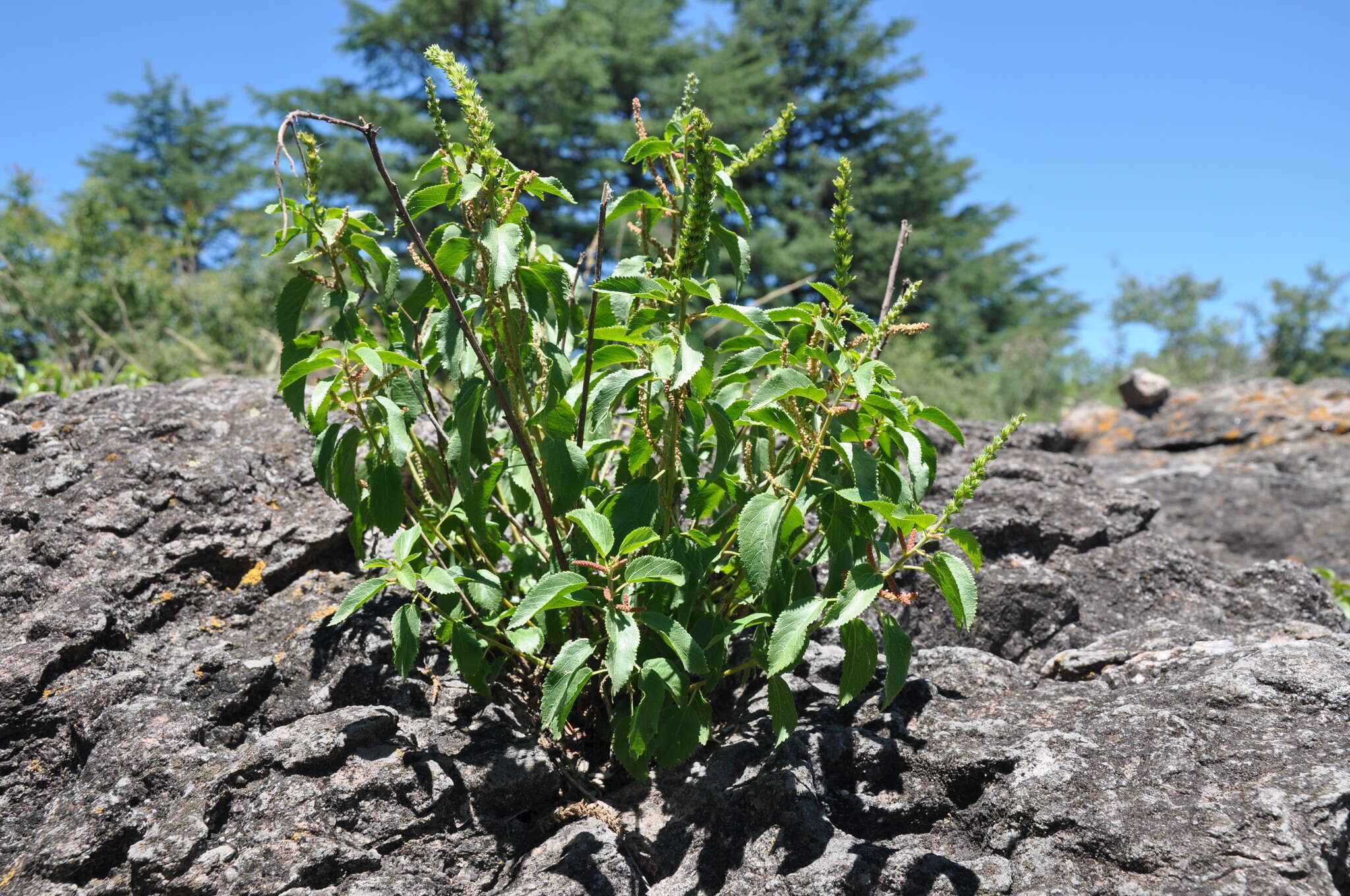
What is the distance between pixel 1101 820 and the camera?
1.72 metres

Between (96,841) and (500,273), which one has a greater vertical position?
(500,273)

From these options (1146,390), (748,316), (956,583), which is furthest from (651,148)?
(1146,390)

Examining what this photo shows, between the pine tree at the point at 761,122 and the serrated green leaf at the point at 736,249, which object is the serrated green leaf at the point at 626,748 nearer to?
the serrated green leaf at the point at 736,249

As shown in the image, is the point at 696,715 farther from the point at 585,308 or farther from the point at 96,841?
the point at 96,841

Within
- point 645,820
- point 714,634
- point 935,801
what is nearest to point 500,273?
point 714,634

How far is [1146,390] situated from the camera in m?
7.43

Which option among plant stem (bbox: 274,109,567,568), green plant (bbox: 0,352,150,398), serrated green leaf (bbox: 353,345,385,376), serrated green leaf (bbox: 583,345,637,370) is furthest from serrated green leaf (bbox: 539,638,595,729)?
green plant (bbox: 0,352,150,398)

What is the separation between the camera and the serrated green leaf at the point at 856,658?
70.1 inches

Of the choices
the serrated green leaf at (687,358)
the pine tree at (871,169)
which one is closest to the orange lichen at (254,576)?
the serrated green leaf at (687,358)

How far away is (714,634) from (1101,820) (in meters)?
0.84

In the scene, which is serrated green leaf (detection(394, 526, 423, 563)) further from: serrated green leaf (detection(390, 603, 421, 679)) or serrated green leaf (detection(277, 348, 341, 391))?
serrated green leaf (detection(277, 348, 341, 391))

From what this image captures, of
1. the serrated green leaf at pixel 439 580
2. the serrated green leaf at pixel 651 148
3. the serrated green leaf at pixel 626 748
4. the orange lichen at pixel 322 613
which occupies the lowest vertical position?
the serrated green leaf at pixel 626 748

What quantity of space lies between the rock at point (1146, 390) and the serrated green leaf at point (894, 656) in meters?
6.64

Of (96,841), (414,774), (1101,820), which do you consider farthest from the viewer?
(414,774)
